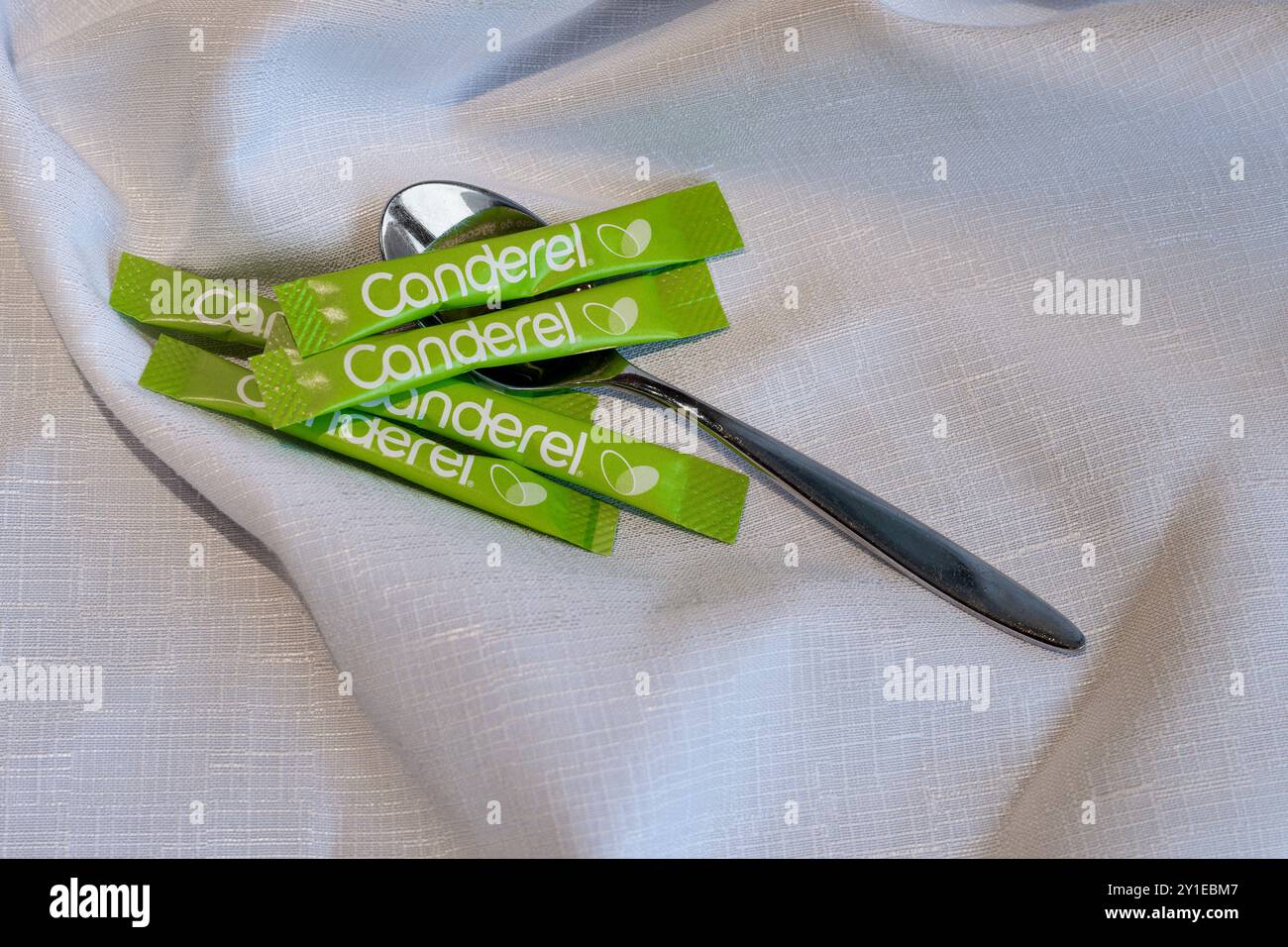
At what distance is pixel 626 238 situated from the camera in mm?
630

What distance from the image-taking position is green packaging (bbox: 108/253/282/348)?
614 mm

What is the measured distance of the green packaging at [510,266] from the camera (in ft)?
1.94

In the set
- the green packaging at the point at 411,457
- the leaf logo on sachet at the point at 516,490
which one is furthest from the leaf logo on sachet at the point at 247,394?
the leaf logo on sachet at the point at 516,490

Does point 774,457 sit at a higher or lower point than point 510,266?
lower

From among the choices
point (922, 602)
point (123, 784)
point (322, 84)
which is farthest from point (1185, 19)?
point (123, 784)

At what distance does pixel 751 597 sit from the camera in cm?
58

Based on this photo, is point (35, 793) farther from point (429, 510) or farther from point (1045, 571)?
point (1045, 571)

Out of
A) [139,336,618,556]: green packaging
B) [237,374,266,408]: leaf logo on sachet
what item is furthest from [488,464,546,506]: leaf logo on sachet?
[237,374,266,408]: leaf logo on sachet

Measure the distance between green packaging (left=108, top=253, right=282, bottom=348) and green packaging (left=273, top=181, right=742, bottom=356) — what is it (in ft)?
0.09

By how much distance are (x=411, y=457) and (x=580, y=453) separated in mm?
85

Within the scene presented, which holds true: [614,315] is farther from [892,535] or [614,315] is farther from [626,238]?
[892,535]

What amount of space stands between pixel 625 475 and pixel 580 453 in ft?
0.09

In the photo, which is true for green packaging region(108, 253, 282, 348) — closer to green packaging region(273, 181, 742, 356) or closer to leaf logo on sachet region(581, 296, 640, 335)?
green packaging region(273, 181, 742, 356)

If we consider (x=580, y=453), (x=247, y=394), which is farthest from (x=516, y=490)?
(x=247, y=394)
